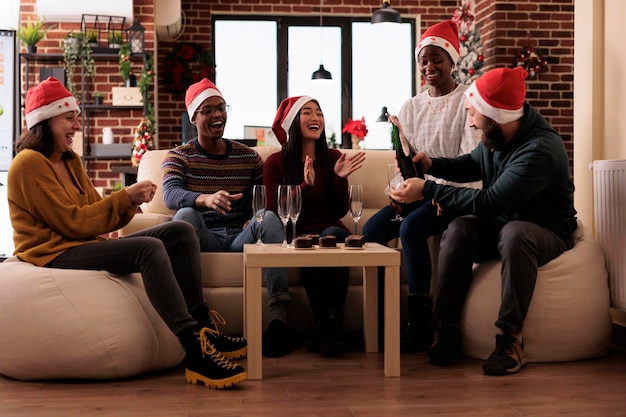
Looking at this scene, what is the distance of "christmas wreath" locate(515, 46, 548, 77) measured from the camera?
6.82m

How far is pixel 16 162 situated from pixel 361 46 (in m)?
6.62

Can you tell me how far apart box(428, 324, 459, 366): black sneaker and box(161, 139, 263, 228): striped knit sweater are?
3.48 feet

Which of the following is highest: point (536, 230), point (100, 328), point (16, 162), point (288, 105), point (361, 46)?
A: point (361, 46)

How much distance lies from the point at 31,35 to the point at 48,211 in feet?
14.1

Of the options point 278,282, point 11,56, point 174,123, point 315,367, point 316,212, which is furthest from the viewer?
point 174,123

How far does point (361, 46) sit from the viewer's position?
29.2 ft

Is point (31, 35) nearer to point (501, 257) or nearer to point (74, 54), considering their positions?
point (74, 54)

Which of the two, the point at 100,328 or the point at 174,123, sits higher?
the point at 174,123

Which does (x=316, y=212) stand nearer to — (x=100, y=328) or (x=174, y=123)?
(x=100, y=328)

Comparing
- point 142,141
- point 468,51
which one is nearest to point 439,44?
point 142,141

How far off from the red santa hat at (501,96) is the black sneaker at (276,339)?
1.14m

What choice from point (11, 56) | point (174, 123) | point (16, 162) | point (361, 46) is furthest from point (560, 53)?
point (16, 162)

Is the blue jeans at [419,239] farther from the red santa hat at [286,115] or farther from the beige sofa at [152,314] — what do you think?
the red santa hat at [286,115]

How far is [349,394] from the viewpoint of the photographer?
97.7 inches
